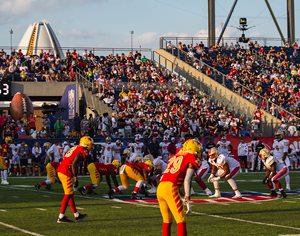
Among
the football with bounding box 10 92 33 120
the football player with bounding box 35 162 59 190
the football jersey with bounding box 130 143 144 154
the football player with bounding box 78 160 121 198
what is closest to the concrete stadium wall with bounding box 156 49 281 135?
the football jersey with bounding box 130 143 144 154

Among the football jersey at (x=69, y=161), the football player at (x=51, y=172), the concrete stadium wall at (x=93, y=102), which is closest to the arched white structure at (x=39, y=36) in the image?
the concrete stadium wall at (x=93, y=102)

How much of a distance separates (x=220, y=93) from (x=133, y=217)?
28042 mm

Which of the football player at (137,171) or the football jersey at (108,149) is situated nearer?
the football player at (137,171)

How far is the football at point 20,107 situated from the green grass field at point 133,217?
55.5ft

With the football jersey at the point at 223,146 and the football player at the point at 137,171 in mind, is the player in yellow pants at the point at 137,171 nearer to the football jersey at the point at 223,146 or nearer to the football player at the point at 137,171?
the football player at the point at 137,171

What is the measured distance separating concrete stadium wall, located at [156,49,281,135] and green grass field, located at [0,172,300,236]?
18870 millimetres

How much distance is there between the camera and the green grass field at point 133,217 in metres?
13.0

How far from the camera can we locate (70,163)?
1437cm

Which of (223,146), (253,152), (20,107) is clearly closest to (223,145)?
(223,146)

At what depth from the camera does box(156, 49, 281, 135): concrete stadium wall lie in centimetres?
3869

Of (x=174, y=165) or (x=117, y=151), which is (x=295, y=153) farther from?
(x=174, y=165)

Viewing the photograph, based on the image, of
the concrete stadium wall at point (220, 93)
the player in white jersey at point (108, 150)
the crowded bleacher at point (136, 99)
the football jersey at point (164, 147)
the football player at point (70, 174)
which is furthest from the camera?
the concrete stadium wall at point (220, 93)

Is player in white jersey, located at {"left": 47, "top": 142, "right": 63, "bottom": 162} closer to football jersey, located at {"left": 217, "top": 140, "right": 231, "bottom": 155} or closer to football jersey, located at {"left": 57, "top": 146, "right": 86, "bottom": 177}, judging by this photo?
football jersey, located at {"left": 217, "top": 140, "right": 231, "bottom": 155}

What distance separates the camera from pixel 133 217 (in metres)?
15.0
